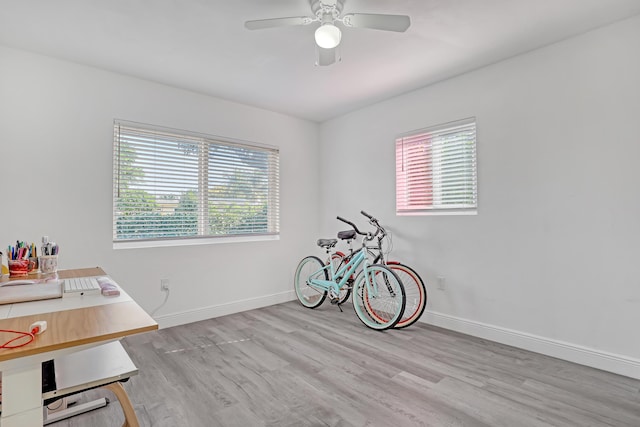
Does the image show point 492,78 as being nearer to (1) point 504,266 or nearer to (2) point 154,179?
(1) point 504,266

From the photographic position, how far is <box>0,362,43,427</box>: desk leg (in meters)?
0.88

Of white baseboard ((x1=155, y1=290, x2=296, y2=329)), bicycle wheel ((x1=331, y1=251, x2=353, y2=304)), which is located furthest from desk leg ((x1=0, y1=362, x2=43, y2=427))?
bicycle wheel ((x1=331, y1=251, x2=353, y2=304))

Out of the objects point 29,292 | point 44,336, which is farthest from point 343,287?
point 44,336

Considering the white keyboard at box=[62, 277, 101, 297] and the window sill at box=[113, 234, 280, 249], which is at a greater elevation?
the window sill at box=[113, 234, 280, 249]

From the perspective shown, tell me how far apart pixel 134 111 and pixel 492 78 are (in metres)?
3.38

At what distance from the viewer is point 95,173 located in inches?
118

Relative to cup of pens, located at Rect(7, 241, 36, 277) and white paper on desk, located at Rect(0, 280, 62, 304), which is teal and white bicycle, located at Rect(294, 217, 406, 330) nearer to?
white paper on desk, located at Rect(0, 280, 62, 304)

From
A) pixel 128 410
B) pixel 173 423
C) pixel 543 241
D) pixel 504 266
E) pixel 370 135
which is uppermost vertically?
pixel 370 135

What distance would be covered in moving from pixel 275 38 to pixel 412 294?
2.68 meters

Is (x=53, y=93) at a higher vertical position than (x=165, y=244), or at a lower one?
higher

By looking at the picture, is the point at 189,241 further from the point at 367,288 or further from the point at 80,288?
the point at 80,288

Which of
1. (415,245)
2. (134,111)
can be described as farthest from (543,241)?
(134,111)

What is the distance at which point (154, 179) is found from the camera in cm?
337

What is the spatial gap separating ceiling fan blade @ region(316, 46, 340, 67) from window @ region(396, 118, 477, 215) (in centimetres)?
158
